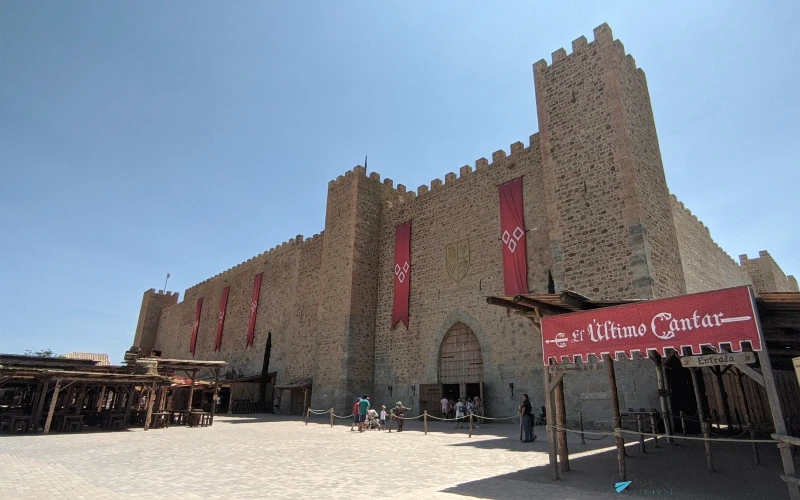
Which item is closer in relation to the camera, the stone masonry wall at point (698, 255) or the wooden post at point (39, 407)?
the wooden post at point (39, 407)

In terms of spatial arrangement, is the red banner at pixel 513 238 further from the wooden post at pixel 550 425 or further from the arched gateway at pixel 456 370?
the wooden post at pixel 550 425

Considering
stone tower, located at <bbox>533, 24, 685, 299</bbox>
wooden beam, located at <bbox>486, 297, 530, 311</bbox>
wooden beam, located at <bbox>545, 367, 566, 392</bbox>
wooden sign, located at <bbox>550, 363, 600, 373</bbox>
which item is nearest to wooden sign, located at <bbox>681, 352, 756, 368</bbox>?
wooden sign, located at <bbox>550, 363, 600, 373</bbox>

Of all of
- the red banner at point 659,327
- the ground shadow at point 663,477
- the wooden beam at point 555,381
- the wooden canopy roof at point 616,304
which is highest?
the wooden canopy roof at point 616,304

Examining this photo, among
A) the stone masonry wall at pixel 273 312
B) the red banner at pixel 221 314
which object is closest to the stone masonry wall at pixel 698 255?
the stone masonry wall at pixel 273 312

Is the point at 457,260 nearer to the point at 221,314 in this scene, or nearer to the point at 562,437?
the point at 562,437

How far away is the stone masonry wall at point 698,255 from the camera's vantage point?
15.9 metres

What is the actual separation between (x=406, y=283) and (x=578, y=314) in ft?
39.9

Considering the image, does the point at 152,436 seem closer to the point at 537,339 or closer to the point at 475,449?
the point at 475,449

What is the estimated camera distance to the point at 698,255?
1784 centimetres

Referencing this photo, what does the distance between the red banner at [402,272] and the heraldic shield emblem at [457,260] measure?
214 cm

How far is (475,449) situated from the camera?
8.85m

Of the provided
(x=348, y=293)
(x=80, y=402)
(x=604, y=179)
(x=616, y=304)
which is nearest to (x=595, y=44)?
(x=604, y=179)

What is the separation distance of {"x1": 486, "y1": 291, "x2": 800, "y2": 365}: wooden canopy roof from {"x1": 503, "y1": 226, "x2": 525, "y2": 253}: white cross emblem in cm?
729

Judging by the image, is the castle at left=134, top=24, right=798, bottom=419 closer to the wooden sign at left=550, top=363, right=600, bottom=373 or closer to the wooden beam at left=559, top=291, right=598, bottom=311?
the wooden beam at left=559, top=291, right=598, bottom=311
